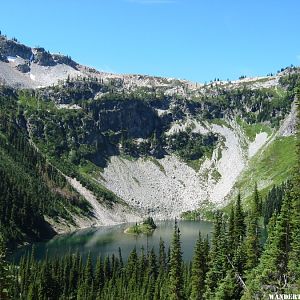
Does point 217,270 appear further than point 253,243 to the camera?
No

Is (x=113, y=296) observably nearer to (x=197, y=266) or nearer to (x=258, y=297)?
(x=197, y=266)

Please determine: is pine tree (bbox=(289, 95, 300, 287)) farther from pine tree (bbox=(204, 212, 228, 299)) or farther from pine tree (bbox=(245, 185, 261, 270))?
pine tree (bbox=(245, 185, 261, 270))

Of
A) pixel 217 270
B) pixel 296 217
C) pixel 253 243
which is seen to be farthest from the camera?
pixel 253 243

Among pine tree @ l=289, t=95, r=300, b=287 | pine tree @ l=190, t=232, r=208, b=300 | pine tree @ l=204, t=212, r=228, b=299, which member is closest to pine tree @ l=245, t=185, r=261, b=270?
pine tree @ l=204, t=212, r=228, b=299

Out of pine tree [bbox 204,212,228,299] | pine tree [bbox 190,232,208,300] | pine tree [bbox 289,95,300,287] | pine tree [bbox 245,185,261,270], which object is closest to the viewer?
pine tree [bbox 289,95,300,287]

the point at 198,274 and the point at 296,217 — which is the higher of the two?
the point at 296,217

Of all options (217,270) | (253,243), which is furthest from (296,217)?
(253,243)

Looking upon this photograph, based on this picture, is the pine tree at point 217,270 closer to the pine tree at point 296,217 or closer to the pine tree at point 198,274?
the pine tree at point 198,274

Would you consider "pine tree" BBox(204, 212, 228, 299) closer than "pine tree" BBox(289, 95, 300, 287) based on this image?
No

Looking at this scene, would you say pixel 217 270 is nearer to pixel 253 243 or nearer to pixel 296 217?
pixel 253 243

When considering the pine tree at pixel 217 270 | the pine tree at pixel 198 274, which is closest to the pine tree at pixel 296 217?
the pine tree at pixel 217 270

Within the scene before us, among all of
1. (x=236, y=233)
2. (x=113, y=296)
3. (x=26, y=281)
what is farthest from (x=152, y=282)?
(x=236, y=233)

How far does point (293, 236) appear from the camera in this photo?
51.0 meters

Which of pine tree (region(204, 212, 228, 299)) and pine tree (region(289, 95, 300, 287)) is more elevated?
pine tree (region(289, 95, 300, 287))
